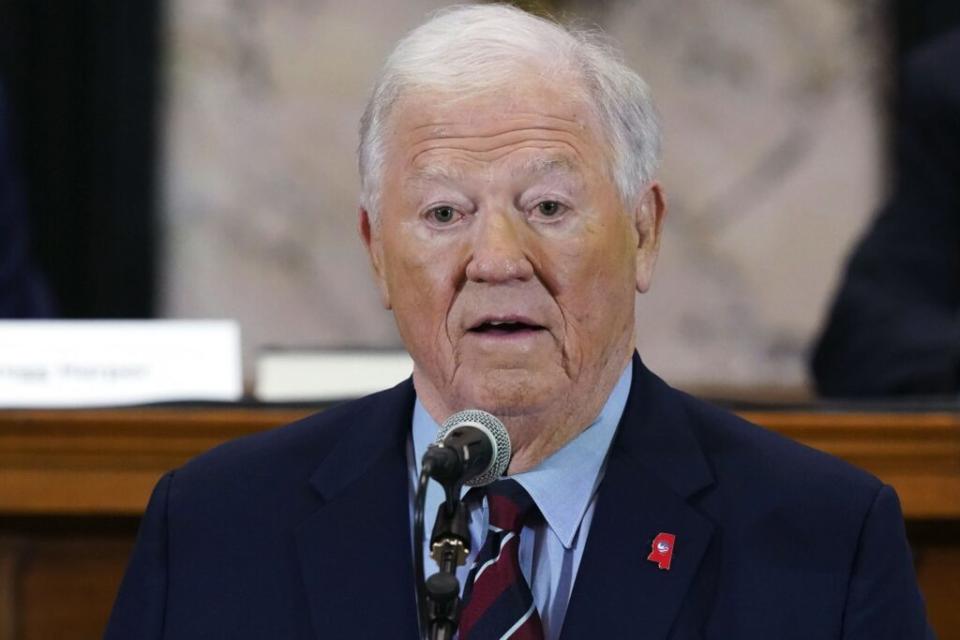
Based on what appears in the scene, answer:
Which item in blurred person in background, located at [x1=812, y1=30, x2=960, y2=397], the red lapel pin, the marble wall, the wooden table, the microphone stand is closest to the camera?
A: the microphone stand

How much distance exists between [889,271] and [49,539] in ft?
6.10

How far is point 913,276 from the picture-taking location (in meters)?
3.96

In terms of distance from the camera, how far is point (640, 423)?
2.39 meters

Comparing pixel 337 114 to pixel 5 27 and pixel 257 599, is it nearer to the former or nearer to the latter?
pixel 5 27

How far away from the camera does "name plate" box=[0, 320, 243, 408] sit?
10.1ft

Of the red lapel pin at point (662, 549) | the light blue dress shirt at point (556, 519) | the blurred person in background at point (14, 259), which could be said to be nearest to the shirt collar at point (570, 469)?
the light blue dress shirt at point (556, 519)

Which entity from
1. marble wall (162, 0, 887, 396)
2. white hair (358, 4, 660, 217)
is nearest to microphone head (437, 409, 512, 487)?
white hair (358, 4, 660, 217)

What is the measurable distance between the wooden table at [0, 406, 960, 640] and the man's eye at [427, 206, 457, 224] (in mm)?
822

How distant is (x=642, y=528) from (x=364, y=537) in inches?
13.7

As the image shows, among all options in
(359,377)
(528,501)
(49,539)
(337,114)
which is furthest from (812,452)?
(337,114)

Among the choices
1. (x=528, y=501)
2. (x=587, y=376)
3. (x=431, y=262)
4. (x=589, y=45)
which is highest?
(x=589, y=45)

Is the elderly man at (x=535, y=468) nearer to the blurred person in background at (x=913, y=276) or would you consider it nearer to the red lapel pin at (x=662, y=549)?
the red lapel pin at (x=662, y=549)

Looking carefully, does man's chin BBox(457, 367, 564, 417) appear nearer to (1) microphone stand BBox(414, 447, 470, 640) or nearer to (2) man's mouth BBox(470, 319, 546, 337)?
(2) man's mouth BBox(470, 319, 546, 337)

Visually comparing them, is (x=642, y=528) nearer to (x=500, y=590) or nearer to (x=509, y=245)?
(x=500, y=590)
